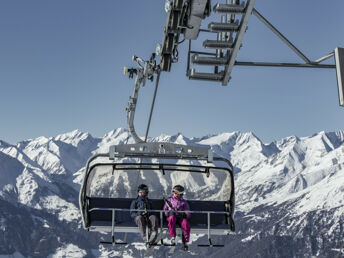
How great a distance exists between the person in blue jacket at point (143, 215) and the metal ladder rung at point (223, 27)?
6092 millimetres

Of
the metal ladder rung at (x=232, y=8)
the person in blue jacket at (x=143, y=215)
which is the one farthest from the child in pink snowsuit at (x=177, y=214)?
the metal ladder rung at (x=232, y=8)

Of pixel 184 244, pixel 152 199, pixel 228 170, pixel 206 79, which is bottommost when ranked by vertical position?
pixel 184 244

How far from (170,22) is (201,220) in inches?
308

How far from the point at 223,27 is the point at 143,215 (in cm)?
691

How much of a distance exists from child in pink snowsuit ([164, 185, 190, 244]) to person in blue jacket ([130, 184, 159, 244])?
485mm

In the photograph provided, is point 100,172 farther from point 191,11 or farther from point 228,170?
point 191,11

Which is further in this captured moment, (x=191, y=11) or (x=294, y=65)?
(x=294, y=65)

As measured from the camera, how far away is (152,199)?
17.5 metres

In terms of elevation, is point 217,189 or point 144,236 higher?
point 217,189

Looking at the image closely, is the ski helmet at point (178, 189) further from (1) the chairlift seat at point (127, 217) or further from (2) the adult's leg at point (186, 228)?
(2) the adult's leg at point (186, 228)

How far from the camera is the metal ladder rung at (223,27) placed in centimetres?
1101

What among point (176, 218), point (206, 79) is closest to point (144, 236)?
point (176, 218)

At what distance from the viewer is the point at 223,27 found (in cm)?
1115

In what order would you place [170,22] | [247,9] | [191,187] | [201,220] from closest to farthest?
[247,9], [170,22], [201,220], [191,187]
